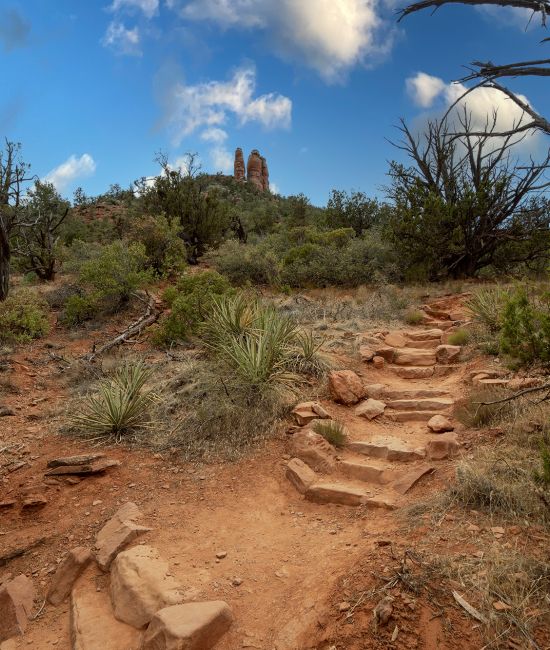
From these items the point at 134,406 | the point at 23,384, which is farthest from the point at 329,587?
the point at 23,384

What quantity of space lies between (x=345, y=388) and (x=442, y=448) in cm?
180

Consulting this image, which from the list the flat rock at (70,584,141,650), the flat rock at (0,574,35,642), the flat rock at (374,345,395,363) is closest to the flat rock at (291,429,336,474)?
the flat rock at (70,584,141,650)

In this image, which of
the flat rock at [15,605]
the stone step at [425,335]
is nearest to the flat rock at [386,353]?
the stone step at [425,335]

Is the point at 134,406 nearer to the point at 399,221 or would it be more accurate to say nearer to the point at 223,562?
the point at 223,562

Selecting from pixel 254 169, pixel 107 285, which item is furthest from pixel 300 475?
pixel 254 169

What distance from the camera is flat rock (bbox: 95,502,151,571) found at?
3.93 metres

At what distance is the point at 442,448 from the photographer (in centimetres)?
483

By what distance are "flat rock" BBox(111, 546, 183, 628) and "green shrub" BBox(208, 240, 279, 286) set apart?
1162 cm

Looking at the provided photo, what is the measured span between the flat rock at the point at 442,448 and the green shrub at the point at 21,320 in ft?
27.6

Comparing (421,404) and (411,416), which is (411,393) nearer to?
(421,404)

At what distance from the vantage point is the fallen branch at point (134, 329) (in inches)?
371

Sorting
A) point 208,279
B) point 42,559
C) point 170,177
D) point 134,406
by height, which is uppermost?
point 170,177

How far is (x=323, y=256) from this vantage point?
1521 centimetres

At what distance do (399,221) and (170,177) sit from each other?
9875 mm
